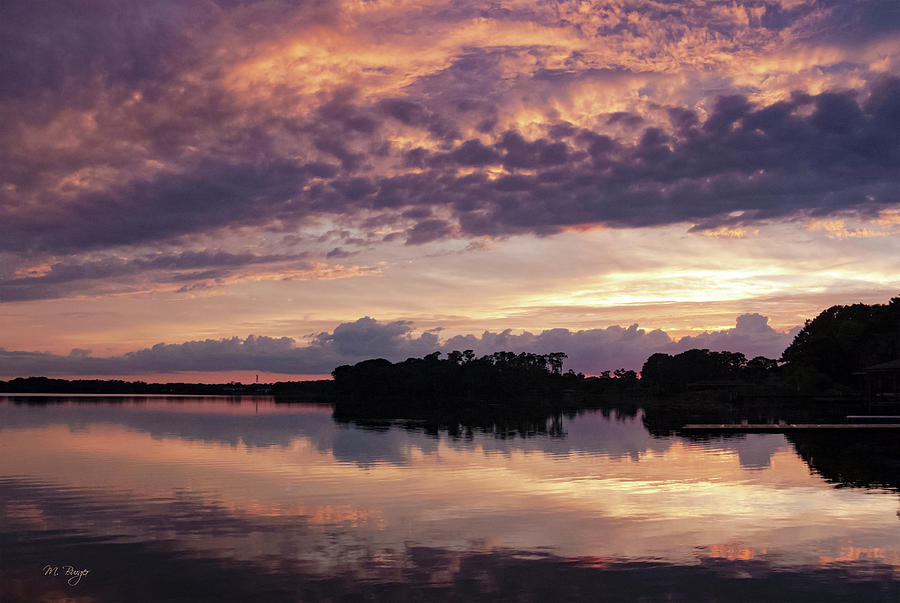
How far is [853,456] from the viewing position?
36.3 metres

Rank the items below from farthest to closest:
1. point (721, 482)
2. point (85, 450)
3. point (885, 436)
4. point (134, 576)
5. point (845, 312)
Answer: point (845, 312) < point (885, 436) < point (85, 450) < point (721, 482) < point (134, 576)

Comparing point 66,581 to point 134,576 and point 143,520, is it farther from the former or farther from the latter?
point 143,520

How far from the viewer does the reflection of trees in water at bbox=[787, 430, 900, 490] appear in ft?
93.2

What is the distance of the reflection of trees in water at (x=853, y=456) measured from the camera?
2842cm

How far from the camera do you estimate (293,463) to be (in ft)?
122

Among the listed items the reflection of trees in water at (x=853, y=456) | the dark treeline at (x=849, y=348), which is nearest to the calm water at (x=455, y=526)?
the reflection of trees in water at (x=853, y=456)

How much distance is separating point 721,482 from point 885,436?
1017 inches

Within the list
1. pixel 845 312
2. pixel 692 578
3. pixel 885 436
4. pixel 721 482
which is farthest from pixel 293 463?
pixel 845 312

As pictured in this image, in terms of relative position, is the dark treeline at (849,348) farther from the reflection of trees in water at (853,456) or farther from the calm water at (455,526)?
the calm water at (455,526)
